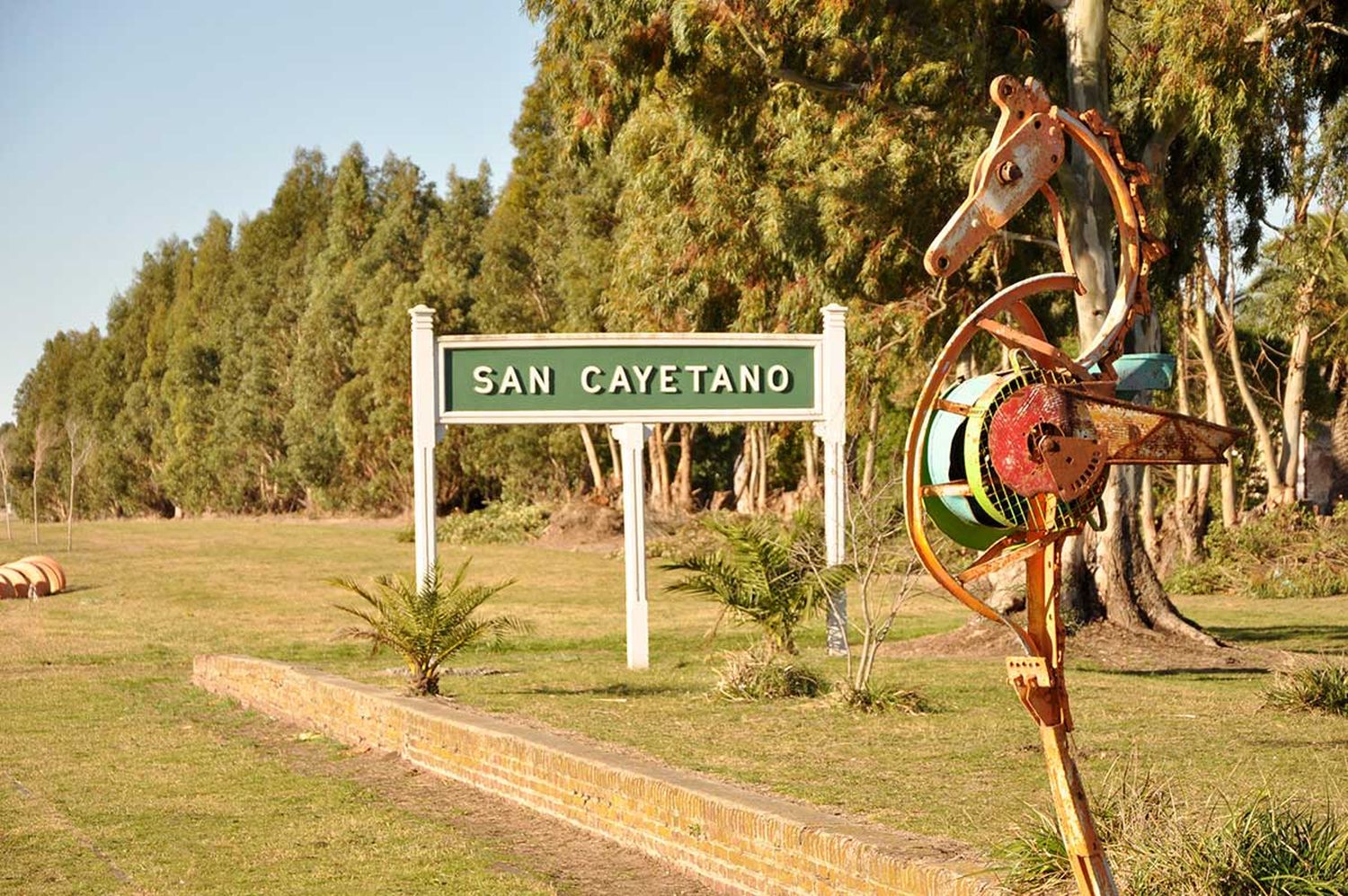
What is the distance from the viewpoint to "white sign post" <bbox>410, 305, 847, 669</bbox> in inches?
659

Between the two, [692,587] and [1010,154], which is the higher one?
[1010,154]

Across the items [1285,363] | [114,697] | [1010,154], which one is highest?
[1285,363]

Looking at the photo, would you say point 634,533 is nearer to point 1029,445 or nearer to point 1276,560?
point 1029,445

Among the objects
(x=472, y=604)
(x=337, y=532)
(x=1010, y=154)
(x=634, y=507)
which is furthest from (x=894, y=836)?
(x=337, y=532)

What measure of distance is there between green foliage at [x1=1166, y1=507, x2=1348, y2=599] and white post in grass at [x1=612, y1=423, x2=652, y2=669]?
14740 mm

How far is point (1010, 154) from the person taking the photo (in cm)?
559

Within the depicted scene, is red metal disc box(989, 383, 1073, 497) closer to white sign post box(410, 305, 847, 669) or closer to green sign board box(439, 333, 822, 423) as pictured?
white sign post box(410, 305, 847, 669)

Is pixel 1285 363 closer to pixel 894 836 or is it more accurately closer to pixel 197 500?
pixel 894 836

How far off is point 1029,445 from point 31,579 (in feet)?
92.9

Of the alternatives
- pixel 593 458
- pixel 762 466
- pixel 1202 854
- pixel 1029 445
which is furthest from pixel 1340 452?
pixel 1029 445

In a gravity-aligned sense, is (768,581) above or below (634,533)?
below

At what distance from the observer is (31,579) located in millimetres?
30641

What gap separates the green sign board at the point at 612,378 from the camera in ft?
55.0

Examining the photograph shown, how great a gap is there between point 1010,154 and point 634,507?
11559 millimetres
